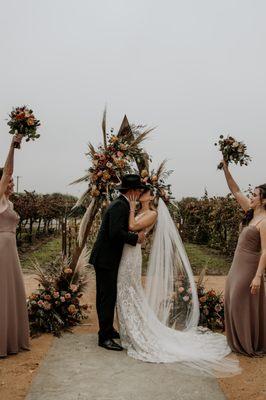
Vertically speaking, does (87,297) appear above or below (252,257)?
below

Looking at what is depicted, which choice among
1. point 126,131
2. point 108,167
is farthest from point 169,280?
point 126,131

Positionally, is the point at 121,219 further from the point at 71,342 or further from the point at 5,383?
the point at 5,383

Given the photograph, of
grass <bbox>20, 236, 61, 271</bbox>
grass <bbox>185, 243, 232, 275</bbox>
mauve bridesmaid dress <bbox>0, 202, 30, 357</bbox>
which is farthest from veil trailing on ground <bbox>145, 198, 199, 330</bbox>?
grass <bbox>20, 236, 61, 271</bbox>

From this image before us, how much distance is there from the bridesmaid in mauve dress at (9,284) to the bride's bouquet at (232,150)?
8.11 ft

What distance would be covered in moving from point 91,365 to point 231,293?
175 cm

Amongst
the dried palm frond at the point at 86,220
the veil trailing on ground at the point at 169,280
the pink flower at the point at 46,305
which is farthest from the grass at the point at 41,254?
the veil trailing on ground at the point at 169,280

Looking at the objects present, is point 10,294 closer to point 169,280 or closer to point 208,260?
point 169,280

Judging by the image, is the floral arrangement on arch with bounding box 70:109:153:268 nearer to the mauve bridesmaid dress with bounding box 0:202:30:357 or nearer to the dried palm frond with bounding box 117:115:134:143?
the dried palm frond with bounding box 117:115:134:143

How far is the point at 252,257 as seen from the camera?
529 cm

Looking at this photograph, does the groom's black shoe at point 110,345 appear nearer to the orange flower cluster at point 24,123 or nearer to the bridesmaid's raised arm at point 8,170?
the bridesmaid's raised arm at point 8,170

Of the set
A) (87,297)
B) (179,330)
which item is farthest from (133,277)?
(87,297)

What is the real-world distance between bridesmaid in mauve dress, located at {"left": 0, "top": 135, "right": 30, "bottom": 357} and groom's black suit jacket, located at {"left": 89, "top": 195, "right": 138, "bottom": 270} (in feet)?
2.97

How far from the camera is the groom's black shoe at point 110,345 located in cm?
535

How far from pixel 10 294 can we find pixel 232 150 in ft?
10.3
